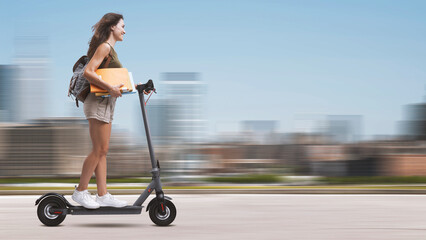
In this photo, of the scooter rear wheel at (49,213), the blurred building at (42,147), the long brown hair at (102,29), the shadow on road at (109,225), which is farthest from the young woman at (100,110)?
the blurred building at (42,147)

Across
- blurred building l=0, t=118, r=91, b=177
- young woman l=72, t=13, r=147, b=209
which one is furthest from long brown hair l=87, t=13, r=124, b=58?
blurred building l=0, t=118, r=91, b=177

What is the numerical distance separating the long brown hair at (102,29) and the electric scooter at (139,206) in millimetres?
532

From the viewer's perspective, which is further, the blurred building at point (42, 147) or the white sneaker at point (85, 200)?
the blurred building at point (42, 147)

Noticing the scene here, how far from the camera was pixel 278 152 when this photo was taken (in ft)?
343

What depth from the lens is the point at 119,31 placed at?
5469 mm

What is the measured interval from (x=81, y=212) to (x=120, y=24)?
1734 millimetres

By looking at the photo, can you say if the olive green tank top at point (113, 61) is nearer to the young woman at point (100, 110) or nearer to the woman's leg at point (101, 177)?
the young woman at point (100, 110)

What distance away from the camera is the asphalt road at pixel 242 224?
517 centimetres

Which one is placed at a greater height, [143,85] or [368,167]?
[143,85]

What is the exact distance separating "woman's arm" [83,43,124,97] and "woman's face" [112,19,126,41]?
6.7 inches

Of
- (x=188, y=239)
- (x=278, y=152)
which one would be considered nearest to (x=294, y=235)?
(x=188, y=239)

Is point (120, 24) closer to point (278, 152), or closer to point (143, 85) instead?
point (143, 85)

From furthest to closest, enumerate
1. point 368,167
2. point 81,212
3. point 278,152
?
1. point 368,167
2. point 278,152
3. point 81,212

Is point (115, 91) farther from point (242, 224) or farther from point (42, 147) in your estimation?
point (42, 147)
